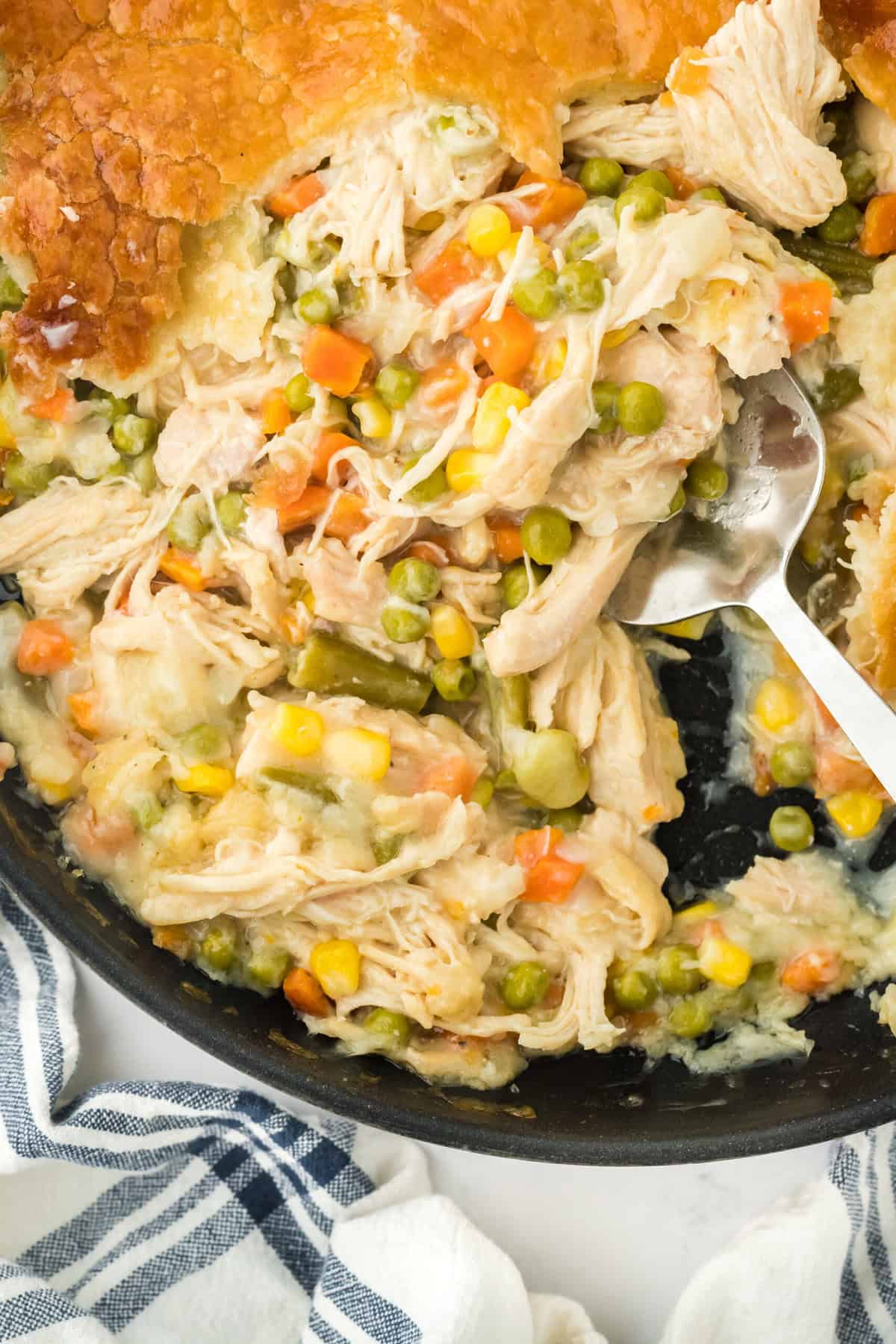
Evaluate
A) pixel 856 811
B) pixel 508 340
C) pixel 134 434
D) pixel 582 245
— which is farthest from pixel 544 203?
pixel 856 811

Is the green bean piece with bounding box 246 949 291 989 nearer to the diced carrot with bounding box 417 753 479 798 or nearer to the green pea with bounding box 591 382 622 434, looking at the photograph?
the diced carrot with bounding box 417 753 479 798

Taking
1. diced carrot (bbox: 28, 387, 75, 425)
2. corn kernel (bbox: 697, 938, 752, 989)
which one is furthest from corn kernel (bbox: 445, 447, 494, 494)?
corn kernel (bbox: 697, 938, 752, 989)

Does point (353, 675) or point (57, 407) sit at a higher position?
point (57, 407)

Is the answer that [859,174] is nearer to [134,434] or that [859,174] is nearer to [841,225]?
[841,225]

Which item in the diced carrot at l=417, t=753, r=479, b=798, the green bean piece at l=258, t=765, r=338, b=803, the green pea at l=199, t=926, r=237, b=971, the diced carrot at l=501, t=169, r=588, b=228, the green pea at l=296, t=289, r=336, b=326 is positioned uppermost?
the diced carrot at l=501, t=169, r=588, b=228

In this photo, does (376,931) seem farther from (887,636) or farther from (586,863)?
(887,636)
